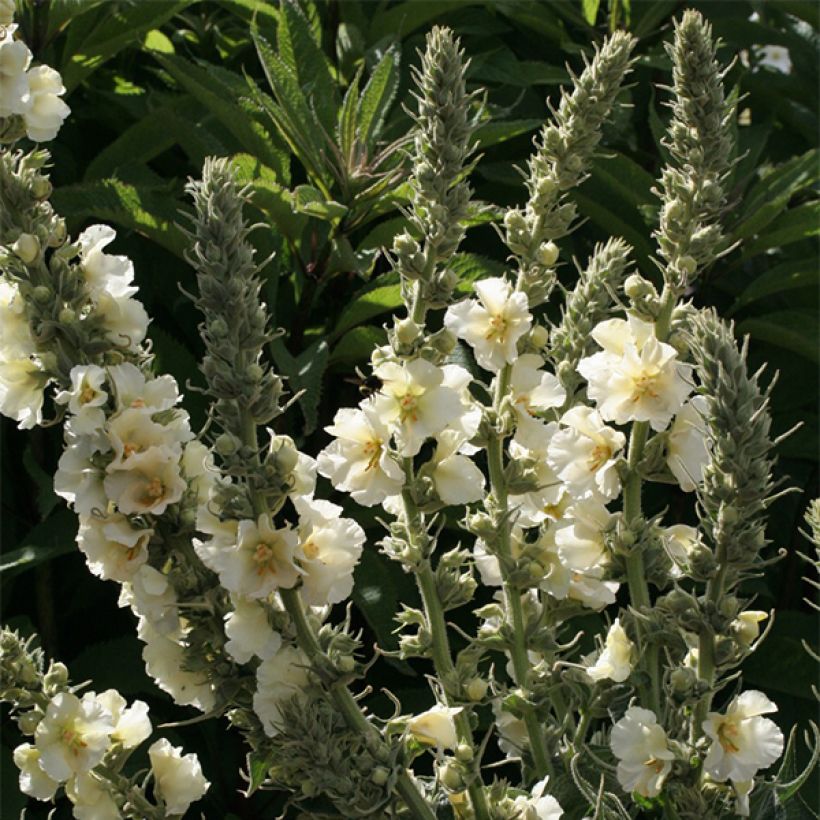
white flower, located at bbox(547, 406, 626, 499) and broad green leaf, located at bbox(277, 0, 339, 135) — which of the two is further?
broad green leaf, located at bbox(277, 0, 339, 135)

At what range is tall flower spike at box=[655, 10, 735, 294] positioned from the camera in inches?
34.8

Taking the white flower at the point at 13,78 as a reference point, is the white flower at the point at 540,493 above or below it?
below

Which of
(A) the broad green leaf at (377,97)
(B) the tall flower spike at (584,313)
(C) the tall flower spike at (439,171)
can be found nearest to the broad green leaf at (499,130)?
(A) the broad green leaf at (377,97)

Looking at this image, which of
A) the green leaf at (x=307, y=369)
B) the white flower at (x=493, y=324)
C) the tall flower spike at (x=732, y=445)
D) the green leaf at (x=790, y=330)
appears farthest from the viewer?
the green leaf at (x=790, y=330)

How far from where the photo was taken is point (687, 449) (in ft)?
2.95

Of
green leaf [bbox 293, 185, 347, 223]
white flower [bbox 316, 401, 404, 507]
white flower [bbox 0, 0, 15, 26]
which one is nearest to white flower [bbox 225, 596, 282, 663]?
white flower [bbox 316, 401, 404, 507]

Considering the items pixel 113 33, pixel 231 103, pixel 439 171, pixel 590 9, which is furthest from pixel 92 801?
pixel 590 9

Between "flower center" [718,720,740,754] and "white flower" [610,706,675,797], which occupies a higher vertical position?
"flower center" [718,720,740,754]

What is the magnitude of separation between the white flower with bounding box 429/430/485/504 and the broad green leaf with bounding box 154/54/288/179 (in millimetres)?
735

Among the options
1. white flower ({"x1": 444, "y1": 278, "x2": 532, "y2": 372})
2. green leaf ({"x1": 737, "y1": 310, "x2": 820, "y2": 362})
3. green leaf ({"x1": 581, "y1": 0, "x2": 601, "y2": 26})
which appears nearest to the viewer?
white flower ({"x1": 444, "y1": 278, "x2": 532, "y2": 372})

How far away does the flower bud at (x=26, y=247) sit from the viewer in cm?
82

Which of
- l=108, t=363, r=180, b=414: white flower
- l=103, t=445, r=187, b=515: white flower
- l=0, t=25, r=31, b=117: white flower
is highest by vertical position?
l=0, t=25, r=31, b=117: white flower

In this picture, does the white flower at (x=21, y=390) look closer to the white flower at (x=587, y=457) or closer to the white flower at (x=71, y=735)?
the white flower at (x=71, y=735)

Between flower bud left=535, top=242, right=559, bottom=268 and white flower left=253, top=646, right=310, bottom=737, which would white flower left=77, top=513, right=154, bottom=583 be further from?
flower bud left=535, top=242, right=559, bottom=268
